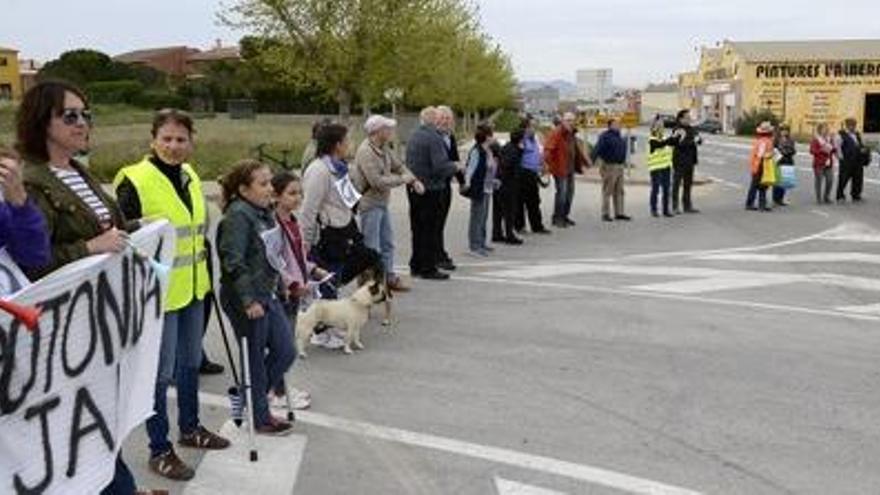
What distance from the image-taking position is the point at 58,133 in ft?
13.7

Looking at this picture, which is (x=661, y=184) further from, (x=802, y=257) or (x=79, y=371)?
(x=79, y=371)

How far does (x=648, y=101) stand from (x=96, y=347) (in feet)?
544

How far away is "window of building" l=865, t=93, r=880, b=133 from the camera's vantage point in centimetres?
8525

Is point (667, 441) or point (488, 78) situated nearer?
point (667, 441)

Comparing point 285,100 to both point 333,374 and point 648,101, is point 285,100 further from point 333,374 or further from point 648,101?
point 648,101

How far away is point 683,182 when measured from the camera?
19.9m

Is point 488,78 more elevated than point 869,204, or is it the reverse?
point 488,78

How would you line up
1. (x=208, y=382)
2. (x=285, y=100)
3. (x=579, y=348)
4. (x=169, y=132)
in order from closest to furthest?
(x=169, y=132) → (x=208, y=382) → (x=579, y=348) → (x=285, y=100)

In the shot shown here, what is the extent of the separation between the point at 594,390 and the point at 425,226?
15.9 feet

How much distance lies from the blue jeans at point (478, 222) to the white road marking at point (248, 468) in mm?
8057

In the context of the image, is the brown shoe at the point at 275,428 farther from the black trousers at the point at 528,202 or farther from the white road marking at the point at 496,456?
the black trousers at the point at 528,202

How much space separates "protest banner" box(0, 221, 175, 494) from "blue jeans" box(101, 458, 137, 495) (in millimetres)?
198

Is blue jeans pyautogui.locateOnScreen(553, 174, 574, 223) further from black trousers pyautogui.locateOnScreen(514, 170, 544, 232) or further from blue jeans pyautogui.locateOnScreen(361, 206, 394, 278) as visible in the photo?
blue jeans pyautogui.locateOnScreen(361, 206, 394, 278)

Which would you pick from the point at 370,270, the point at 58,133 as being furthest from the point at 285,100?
the point at 58,133
